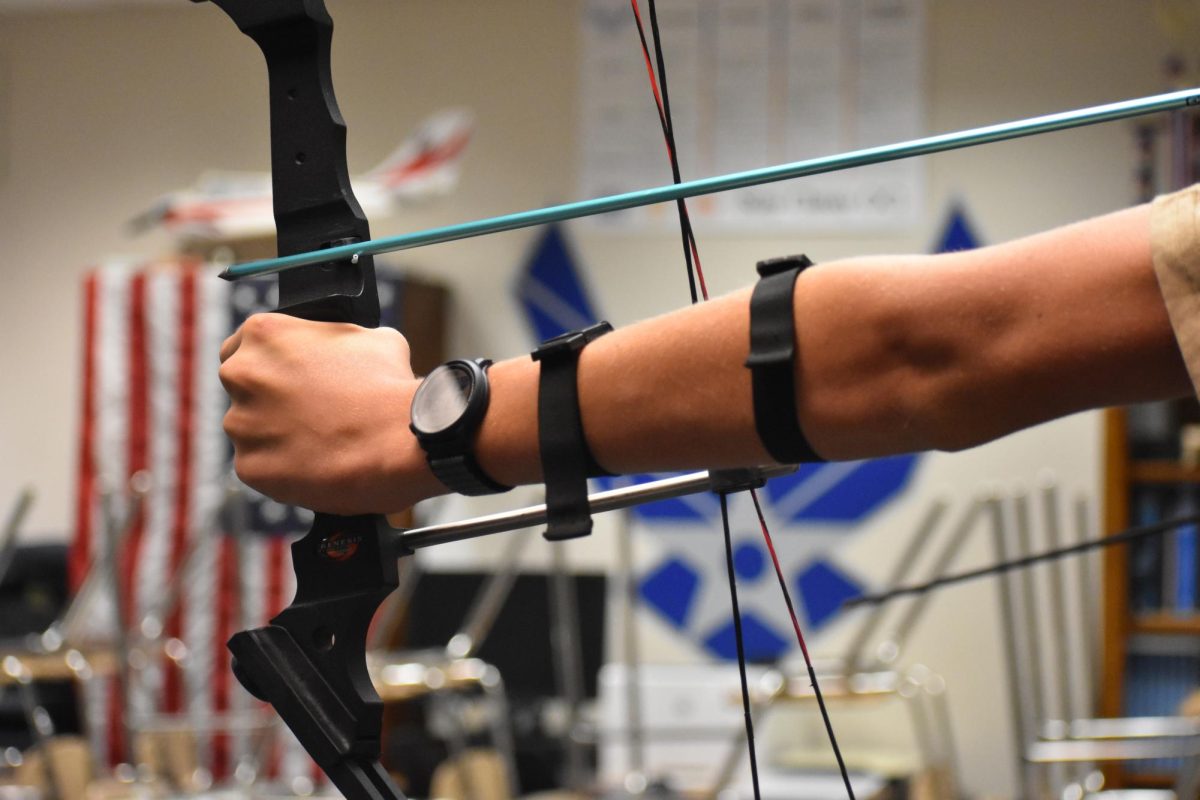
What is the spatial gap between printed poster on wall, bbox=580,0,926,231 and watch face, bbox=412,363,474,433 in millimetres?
3226

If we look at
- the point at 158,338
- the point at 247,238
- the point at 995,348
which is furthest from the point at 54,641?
the point at 995,348

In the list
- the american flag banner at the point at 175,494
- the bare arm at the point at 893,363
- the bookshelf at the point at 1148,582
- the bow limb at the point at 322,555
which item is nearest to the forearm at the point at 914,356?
the bare arm at the point at 893,363

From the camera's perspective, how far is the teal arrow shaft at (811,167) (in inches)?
21.3

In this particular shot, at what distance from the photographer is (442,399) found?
24.9 inches

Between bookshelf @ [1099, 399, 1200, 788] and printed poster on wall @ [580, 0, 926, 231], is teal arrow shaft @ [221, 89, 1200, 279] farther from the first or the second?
printed poster on wall @ [580, 0, 926, 231]

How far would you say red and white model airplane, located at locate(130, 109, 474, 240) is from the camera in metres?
3.89

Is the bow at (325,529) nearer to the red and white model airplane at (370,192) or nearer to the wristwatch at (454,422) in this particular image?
the wristwatch at (454,422)

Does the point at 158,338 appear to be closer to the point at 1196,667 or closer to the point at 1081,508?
the point at 1081,508

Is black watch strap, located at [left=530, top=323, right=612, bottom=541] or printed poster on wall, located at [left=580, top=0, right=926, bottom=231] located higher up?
printed poster on wall, located at [left=580, top=0, right=926, bottom=231]

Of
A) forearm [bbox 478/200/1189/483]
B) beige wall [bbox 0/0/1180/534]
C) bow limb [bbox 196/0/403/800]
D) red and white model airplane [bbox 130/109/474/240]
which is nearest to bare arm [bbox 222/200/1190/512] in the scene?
forearm [bbox 478/200/1189/483]

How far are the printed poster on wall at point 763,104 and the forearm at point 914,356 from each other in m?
3.27

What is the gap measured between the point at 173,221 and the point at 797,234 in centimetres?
175

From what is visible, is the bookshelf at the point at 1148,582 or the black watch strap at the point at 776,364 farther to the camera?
the bookshelf at the point at 1148,582

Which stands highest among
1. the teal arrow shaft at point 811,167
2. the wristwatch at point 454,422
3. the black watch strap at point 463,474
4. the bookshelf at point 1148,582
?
the teal arrow shaft at point 811,167
